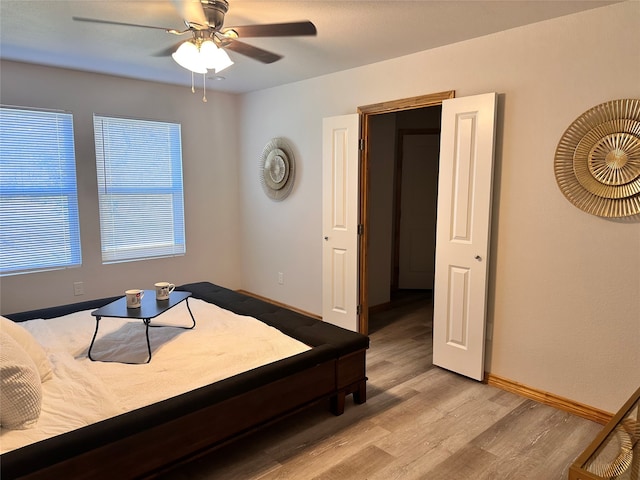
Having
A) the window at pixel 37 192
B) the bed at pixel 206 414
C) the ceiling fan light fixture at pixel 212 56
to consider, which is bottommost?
the bed at pixel 206 414

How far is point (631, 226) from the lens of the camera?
240cm

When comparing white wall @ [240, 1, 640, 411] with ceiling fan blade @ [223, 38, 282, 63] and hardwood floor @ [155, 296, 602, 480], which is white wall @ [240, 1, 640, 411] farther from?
ceiling fan blade @ [223, 38, 282, 63]

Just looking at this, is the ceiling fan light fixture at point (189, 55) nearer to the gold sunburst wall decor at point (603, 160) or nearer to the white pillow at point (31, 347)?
the white pillow at point (31, 347)

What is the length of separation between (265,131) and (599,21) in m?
3.27

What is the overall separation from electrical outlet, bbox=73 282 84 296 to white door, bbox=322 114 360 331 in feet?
7.84

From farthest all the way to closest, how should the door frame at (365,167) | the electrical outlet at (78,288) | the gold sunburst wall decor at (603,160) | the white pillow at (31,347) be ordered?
the electrical outlet at (78,288), the door frame at (365,167), the gold sunburst wall decor at (603,160), the white pillow at (31,347)

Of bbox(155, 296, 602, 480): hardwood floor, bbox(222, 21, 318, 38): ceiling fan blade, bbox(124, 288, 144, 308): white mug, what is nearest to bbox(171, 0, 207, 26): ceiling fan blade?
bbox(222, 21, 318, 38): ceiling fan blade

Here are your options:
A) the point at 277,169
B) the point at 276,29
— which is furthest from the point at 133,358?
the point at 277,169

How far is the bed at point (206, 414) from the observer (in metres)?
1.59

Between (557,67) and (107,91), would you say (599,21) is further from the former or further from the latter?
(107,91)

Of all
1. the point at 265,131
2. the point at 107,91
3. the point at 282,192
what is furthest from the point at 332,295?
the point at 107,91

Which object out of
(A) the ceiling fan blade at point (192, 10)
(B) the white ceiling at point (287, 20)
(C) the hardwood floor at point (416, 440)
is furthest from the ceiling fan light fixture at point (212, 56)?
(C) the hardwood floor at point (416, 440)

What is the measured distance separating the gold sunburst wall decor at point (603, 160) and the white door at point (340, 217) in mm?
1673

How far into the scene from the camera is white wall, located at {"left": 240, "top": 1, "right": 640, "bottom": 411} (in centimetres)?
244
